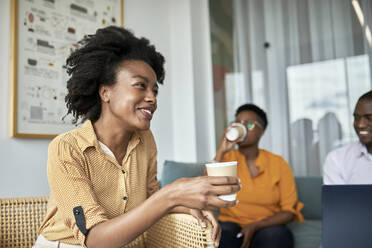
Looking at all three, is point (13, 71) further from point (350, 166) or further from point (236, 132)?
point (350, 166)

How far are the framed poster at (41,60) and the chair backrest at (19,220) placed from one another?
0.60 m

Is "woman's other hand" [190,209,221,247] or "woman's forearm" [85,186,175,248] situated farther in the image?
"woman's other hand" [190,209,221,247]

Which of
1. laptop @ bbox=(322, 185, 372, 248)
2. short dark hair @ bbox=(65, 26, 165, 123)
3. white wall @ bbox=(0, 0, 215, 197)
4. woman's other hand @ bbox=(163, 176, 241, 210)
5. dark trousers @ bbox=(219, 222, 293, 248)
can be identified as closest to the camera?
woman's other hand @ bbox=(163, 176, 241, 210)

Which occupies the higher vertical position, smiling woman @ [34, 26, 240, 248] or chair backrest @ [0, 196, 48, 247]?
smiling woman @ [34, 26, 240, 248]

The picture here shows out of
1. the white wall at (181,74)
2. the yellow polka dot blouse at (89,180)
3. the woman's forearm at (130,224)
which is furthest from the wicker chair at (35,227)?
the white wall at (181,74)

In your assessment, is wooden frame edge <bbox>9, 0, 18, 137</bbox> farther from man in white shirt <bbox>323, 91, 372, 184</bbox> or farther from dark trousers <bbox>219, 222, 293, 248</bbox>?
man in white shirt <bbox>323, 91, 372, 184</bbox>

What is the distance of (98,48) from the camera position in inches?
55.1

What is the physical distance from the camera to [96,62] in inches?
54.7

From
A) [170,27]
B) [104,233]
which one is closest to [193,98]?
[170,27]

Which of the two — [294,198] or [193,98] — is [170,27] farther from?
[294,198]

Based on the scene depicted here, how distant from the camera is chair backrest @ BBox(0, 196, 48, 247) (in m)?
1.45

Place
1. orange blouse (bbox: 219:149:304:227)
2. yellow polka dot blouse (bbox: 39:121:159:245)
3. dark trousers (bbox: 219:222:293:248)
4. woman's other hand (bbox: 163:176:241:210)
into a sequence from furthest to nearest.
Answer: orange blouse (bbox: 219:149:304:227) → dark trousers (bbox: 219:222:293:248) → yellow polka dot blouse (bbox: 39:121:159:245) → woman's other hand (bbox: 163:176:241:210)

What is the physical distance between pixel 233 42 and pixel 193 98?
80cm

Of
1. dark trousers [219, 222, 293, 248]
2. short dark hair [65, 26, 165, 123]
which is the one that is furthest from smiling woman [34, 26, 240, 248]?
dark trousers [219, 222, 293, 248]
